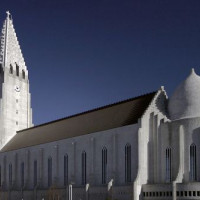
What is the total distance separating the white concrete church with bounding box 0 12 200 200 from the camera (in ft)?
164

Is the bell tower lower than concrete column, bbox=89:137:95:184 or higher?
higher

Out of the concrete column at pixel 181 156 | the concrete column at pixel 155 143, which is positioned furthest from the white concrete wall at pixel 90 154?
the concrete column at pixel 181 156

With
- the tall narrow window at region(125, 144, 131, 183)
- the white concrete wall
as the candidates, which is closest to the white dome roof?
Answer: the white concrete wall

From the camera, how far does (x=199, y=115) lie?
51.0 metres

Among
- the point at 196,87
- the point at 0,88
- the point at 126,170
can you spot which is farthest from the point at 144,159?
the point at 0,88

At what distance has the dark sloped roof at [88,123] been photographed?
5531cm

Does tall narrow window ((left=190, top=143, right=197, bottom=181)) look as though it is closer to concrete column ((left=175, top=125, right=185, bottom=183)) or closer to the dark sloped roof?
concrete column ((left=175, top=125, right=185, bottom=183))

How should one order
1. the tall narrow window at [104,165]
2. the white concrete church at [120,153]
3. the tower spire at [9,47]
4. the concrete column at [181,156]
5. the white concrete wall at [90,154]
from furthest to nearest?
the tower spire at [9,47] → the tall narrow window at [104,165] → the white concrete wall at [90,154] → the white concrete church at [120,153] → the concrete column at [181,156]

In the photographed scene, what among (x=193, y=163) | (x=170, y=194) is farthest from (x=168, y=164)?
(x=170, y=194)

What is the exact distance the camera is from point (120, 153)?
2141 inches

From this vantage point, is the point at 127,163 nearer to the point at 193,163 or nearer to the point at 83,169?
the point at 193,163

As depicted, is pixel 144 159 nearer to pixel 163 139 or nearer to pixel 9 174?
pixel 163 139

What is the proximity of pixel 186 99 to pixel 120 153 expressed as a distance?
10.8 m

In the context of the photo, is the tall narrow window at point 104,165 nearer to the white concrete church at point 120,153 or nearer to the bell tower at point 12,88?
the white concrete church at point 120,153
